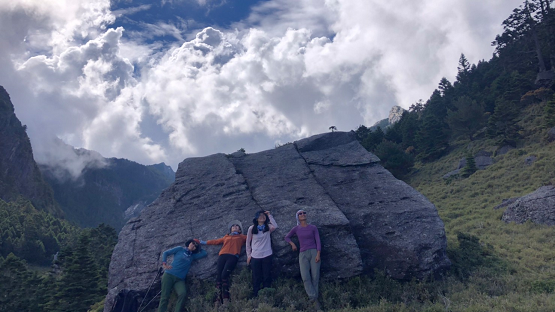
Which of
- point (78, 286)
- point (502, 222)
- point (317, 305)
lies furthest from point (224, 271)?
point (502, 222)

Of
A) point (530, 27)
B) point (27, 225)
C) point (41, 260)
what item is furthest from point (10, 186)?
point (530, 27)

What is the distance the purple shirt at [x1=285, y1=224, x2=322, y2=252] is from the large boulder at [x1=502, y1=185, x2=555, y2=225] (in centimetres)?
1326

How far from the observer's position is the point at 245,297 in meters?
9.23

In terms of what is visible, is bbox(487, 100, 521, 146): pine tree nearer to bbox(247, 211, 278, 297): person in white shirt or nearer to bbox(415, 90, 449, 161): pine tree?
bbox(415, 90, 449, 161): pine tree

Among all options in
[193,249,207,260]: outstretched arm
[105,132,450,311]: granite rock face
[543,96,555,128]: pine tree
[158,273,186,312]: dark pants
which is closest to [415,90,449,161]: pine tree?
[543,96,555,128]: pine tree

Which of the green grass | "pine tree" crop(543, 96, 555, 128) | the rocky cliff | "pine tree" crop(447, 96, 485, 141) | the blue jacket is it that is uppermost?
the rocky cliff

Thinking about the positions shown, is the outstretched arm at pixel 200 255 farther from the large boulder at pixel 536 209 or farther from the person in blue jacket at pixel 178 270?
the large boulder at pixel 536 209

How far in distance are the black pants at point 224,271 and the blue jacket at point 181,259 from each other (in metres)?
0.90

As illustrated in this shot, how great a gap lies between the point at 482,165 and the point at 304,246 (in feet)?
97.9

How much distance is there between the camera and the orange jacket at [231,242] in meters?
10.4

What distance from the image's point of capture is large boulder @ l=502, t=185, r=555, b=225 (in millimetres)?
15781

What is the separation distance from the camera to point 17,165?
159m

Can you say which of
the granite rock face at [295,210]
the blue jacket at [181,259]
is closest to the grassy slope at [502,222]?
the granite rock face at [295,210]

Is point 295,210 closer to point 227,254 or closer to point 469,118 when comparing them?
point 227,254
